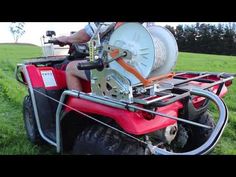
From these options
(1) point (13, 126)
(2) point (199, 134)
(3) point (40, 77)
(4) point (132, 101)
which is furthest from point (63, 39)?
(1) point (13, 126)

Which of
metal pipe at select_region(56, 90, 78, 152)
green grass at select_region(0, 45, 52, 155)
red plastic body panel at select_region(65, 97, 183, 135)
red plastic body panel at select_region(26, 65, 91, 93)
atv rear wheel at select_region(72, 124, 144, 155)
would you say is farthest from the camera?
green grass at select_region(0, 45, 52, 155)

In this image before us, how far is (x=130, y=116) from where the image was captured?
10.4 ft

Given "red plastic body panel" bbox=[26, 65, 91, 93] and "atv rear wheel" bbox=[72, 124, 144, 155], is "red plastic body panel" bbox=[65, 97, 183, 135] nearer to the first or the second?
"atv rear wheel" bbox=[72, 124, 144, 155]

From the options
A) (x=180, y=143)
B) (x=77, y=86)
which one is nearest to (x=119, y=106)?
(x=77, y=86)

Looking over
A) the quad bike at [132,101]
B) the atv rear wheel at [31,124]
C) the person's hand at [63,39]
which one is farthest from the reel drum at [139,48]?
the atv rear wheel at [31,124]

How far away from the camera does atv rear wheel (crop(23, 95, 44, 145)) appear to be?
4.81 m

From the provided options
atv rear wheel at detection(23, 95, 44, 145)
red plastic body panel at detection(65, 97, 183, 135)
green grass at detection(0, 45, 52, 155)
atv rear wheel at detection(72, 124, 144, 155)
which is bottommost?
green grass at detection(0, 45, 52, 155)

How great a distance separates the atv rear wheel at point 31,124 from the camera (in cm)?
481

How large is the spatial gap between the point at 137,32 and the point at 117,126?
0.90 metres

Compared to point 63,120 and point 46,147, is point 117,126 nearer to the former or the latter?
point 63,120

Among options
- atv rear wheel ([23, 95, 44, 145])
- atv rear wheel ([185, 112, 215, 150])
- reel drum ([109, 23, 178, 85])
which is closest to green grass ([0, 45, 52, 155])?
atv rear wheel ([23, 95, 44, 145])

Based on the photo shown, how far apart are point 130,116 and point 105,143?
1.26 ft

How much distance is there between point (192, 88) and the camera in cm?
357

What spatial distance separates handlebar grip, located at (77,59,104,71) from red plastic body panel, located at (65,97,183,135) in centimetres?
35
